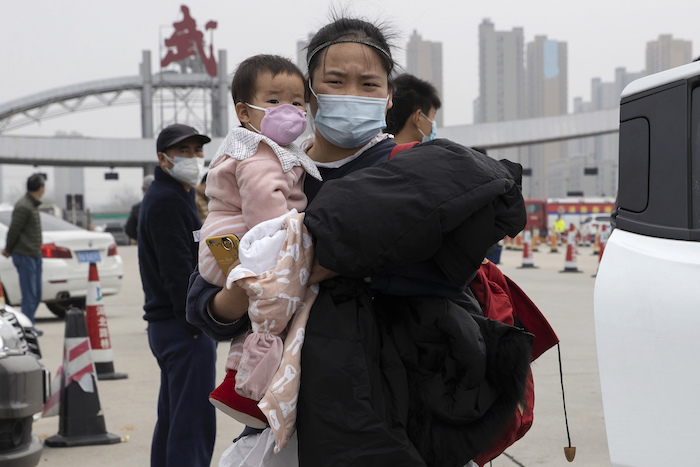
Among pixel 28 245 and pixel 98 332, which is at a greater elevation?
pixel 28 245

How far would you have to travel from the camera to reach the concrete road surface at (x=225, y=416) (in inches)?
202

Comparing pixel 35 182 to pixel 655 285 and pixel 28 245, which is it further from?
pixel 655 285

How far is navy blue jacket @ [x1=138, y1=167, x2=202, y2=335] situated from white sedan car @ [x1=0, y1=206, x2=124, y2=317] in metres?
7.82

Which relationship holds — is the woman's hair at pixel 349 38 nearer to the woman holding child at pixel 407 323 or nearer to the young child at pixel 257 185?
the young child at pixel 257 185

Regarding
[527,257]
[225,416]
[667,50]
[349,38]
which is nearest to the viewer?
[349,38]

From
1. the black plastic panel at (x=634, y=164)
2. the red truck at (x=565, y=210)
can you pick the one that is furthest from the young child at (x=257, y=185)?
the red truck at (x=565, y=210)

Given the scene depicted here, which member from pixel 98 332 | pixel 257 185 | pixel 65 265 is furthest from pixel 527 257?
pixel 257 185

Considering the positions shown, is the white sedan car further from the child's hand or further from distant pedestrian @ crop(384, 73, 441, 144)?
the child's hand

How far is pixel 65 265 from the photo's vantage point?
11586 mm

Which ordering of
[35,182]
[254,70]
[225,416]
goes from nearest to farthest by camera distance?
[254,70] < [225,416] < [35,182]

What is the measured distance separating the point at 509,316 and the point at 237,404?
2.34 ft

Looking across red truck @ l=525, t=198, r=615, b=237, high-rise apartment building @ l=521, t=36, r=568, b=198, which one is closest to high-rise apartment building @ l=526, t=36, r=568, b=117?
high-rise apartment building @ l=521, t=36, r=568, b=198

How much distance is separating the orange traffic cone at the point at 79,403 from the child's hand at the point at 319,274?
4092mm

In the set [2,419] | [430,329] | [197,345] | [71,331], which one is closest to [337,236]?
[430,329]
